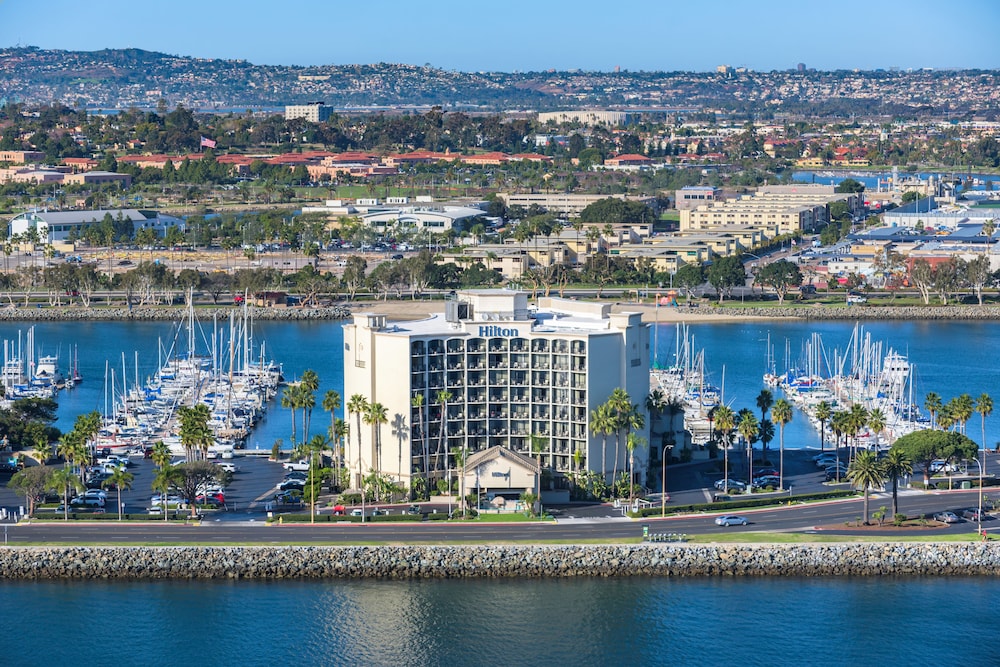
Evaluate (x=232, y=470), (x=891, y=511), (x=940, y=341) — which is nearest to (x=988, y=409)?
(x=891, y=511)

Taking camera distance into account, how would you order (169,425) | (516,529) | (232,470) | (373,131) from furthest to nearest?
(373,131) → (169,425) → (232,470) → (516,529)

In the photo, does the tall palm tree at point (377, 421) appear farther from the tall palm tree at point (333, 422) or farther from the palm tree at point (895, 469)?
the palm tree at point (895, 469)

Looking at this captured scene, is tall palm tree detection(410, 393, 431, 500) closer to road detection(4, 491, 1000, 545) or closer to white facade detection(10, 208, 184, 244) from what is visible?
road detection(4, 491, 1000, 545)

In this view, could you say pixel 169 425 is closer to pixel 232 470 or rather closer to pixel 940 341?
pixel 232 470

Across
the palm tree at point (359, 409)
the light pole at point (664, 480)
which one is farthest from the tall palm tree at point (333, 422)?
the light pole at point (664, 480)

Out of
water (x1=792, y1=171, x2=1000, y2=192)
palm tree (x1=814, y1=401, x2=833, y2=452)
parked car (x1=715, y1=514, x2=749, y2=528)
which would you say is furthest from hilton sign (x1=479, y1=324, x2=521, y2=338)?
water (x1=792, y1=171, x2=1000, y2=192)

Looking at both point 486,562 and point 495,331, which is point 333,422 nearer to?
point 495,331
